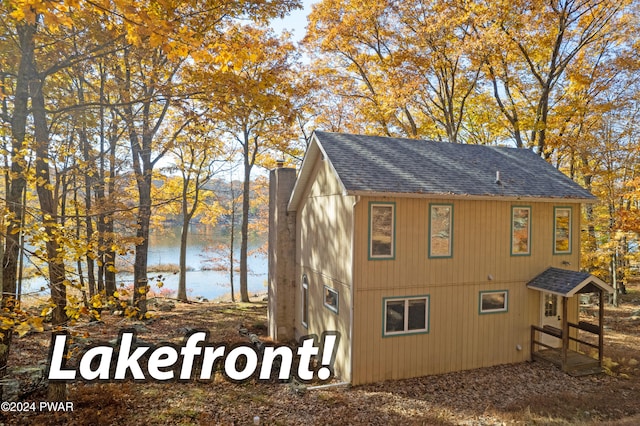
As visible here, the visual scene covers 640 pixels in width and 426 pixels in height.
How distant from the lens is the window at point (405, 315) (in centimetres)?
1028

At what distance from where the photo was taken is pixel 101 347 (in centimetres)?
958

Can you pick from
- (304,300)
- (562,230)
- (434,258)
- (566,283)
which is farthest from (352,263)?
(562,230)

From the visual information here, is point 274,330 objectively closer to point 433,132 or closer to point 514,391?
point 514,391

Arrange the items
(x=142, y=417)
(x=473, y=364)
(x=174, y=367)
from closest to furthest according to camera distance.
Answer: (x=142, y=417), (x=174, y=367), (x=473, y=364)

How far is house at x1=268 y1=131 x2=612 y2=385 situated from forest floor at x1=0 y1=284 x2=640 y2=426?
0.69 meters

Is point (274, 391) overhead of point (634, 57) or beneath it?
beneath

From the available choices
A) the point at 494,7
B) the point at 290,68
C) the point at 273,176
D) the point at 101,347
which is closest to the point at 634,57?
the point at 494,7

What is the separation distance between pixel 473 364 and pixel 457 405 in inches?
103

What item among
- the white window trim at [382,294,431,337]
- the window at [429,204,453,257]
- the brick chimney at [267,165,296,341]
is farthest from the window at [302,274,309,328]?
the window at [429,204,453,257]

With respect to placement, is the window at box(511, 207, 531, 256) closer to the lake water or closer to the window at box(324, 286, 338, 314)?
the window at box(324, 286, 338, 314)

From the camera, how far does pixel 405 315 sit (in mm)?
10477

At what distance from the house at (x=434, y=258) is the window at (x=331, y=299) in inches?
1.2

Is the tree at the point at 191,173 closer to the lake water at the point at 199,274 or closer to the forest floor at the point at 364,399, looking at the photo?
the lake water at the point at 199,274

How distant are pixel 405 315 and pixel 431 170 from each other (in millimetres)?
4288
